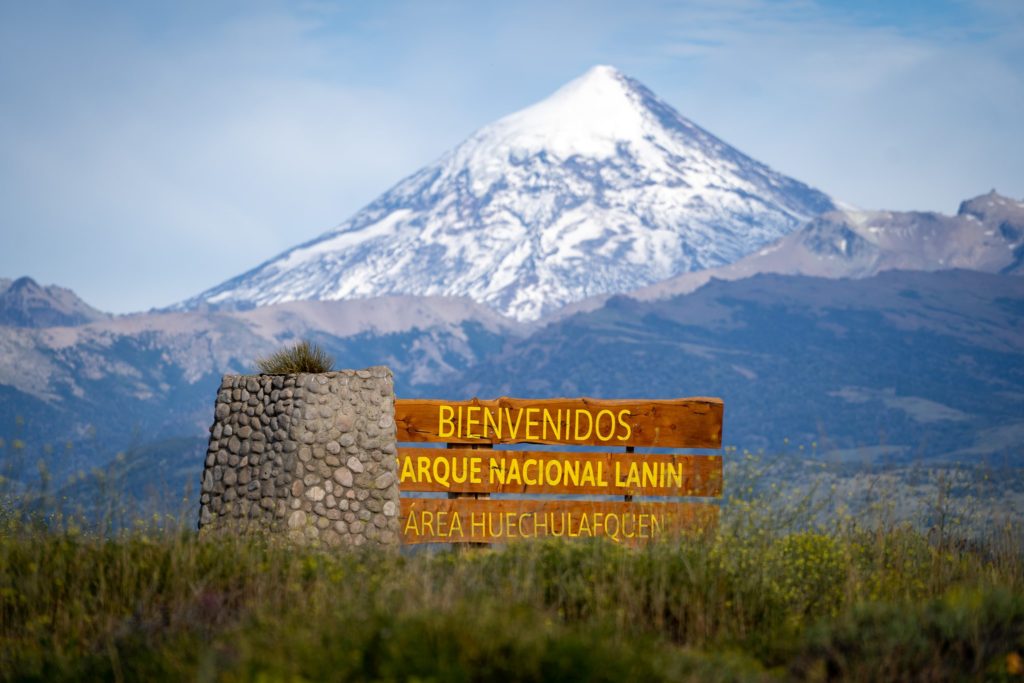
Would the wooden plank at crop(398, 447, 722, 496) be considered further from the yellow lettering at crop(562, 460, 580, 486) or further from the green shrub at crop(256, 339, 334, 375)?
the green shrub at crop(256, 339, 334, 375)

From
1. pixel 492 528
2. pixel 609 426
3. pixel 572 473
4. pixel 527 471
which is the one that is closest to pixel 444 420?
pixel 527 471

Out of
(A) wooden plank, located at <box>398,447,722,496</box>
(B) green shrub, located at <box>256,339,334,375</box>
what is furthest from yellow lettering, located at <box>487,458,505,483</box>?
(B) green shrub, located at <box>256,339,334,375</box>

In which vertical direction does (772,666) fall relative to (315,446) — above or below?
below

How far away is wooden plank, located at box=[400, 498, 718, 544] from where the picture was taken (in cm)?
1375

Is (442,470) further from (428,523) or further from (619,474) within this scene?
(619,474)

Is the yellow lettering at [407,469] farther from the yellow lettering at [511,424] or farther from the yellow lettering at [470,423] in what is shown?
the yellow lettering at [511,424]

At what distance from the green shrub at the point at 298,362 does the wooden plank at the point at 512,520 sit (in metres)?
1.72

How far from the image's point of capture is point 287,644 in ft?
25.1

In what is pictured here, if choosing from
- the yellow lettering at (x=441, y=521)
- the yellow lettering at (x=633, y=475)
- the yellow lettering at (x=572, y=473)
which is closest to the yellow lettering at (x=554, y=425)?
the yellow lettering at (x=572, y=473)

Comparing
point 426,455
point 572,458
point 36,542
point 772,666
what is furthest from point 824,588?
point 36,542

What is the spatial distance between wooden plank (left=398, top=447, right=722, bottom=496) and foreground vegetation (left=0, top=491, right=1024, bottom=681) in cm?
159

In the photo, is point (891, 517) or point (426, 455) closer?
point (891, 517)

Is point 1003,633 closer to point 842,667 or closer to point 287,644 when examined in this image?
point 842,667

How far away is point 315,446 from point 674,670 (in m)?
6.03
